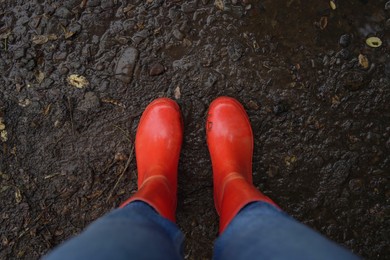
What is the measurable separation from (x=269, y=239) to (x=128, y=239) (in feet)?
1.30

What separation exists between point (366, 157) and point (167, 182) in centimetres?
93

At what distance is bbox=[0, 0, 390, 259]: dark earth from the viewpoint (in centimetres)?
175

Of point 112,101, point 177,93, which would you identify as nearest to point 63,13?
point 112,101

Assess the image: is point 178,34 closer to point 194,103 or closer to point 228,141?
point 194,103

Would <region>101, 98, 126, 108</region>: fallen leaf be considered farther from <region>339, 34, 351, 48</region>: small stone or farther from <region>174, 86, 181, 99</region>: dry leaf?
<region>339, 34, 351, 48</region>: small stone

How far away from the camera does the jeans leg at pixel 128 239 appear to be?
984 mm

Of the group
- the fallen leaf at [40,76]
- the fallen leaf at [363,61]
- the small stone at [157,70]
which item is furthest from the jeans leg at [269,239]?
the fallen leaf at [40,76]

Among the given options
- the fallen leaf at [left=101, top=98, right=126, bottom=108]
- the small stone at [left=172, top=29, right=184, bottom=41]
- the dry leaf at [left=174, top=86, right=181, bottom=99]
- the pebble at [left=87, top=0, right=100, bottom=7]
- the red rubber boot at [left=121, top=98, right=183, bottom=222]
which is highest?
the pebble at [left=87, top=0, right=100, bottom=7]

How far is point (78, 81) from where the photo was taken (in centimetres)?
181

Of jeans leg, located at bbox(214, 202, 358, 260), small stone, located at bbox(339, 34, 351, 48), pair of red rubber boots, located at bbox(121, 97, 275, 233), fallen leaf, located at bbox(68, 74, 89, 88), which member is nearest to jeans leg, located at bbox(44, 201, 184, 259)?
jeans leg, located at bbox(214, 202, 358, 260)

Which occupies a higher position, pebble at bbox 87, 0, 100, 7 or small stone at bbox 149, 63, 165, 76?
pebble at bbox 87, 0, 100, 7

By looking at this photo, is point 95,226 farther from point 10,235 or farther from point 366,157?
point 366,157

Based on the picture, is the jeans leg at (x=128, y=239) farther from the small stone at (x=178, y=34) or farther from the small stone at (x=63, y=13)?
the small stone at (x=63, y=13)

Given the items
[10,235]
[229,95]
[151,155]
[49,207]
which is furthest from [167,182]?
[10,235]
